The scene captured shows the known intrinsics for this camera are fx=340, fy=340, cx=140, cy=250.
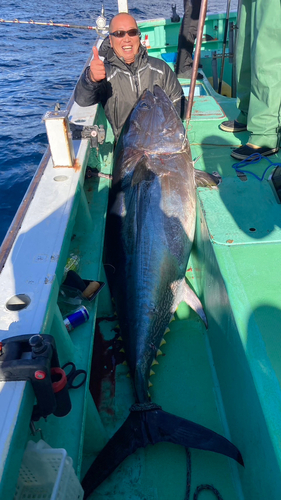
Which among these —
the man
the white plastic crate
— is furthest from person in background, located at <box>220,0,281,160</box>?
the white plastic crate

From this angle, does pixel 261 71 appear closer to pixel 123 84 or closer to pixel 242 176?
pixel 242 176

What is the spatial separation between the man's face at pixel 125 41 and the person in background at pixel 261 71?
95cm

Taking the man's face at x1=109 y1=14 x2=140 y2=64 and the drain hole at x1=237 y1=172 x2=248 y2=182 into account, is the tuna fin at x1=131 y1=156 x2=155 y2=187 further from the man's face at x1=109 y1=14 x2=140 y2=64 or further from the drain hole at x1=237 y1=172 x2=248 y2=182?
the man's face at x1=109 y1=14 x2=140 y2=64

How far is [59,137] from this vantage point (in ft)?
6.79

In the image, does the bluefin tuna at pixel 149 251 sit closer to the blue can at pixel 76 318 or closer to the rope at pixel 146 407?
the rope at pixel 146 407

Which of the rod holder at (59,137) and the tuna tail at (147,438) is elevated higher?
the rod holder at (59,137)

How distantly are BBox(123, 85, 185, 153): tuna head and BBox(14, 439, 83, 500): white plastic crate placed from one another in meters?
2.15

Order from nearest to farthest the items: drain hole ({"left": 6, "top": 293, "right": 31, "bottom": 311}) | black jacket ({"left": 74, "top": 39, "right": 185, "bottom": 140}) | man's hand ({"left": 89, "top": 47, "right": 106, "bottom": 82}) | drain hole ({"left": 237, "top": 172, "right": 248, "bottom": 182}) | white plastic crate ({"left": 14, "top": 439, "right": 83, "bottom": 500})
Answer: white plastic crate ({"left": 14, "top": 439, "right": 83, "bottom": 500}) → drain hole ({"left": 6, "top": 293, "right": 31, "bottom": 311}) → drain hole ({"left": 237, "top": 172, "right": 248, "bottom": 182}) → man's hand ({"left": 89, "top": 47, "right": 106, "bottom": 82}) → black jacket ({"left": 74, "top": 39, "right": 185, "bottom": 140})

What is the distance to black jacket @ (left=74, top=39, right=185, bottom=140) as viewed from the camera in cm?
321

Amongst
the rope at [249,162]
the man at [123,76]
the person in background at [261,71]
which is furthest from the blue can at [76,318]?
the man at [123,76]

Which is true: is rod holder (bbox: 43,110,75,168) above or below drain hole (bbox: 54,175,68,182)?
above

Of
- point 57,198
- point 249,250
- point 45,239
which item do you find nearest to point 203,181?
point 249,250

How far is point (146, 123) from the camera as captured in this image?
109 inches

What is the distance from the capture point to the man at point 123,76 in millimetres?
3111
